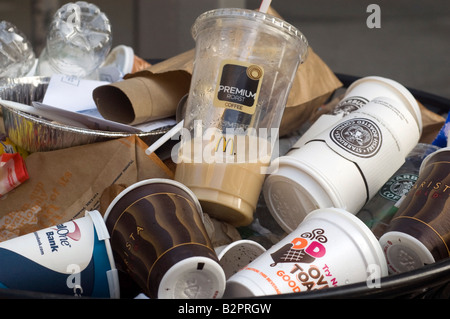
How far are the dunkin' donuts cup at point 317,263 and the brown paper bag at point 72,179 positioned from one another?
0.37 metres

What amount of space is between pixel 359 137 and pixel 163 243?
508mm

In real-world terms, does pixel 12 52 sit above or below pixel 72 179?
above

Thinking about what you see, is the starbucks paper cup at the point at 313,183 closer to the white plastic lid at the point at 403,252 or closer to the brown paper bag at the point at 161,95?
the white plastic lid at the point at 403,252

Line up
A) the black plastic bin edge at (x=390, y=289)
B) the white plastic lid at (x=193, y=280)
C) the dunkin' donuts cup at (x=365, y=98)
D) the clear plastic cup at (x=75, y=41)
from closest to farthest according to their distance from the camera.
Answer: the black plastic bin edge at (x=390, y=289), the white plastic lid at (x=193, y=280), the dunkin' donuts cup at (x=365, y=98), the clear plastic cup at (x=75, y=41)

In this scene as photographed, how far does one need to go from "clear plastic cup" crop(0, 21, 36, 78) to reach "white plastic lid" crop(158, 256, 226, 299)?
917 millimetres

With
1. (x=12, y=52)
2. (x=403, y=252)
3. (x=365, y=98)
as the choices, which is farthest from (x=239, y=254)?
(x=12, y=52)

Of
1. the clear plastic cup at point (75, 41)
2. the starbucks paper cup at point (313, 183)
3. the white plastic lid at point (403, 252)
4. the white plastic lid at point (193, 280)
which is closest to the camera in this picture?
the white plastic lid at point (193, 280)

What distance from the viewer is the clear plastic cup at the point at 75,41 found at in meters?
1.66

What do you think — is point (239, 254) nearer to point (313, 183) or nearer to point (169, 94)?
point (313, 183)

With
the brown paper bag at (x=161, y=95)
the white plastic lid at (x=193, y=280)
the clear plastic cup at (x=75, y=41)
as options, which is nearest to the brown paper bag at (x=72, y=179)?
the brown paper bag at (x=161, y=95)

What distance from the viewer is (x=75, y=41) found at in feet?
5.46

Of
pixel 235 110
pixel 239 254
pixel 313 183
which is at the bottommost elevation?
pixel 239 254
